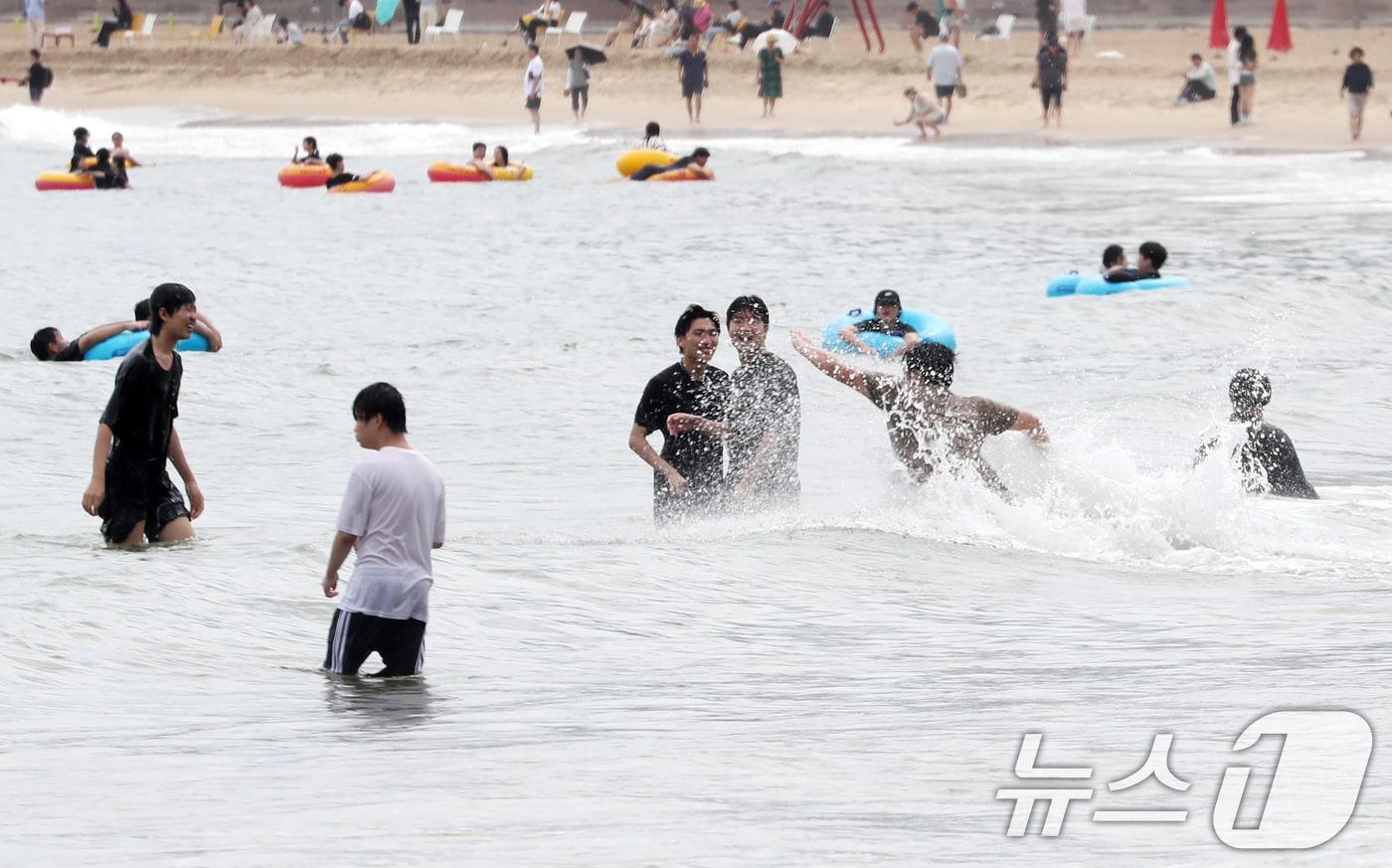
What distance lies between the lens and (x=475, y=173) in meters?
35.8

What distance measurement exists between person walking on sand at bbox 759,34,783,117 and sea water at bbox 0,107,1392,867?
20888 millimetres

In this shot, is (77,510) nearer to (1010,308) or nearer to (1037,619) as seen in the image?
(1037,619)

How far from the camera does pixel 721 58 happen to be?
4941cm

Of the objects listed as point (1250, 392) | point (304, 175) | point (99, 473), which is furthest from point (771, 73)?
point (99, 473)

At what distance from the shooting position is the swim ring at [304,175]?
35469 millimetres

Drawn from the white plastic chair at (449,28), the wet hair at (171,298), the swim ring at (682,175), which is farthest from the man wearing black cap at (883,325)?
the white plastic chair at (449,28)

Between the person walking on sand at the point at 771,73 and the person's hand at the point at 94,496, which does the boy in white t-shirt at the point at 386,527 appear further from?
the person walking on sand at the point at 771,73

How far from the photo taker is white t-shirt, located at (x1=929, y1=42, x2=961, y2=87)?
4072 cm

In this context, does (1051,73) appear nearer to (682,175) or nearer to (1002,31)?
(682,175)

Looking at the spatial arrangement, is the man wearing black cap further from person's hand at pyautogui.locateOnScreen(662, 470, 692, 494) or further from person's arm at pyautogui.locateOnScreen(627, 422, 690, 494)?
person's arm at pyautogui.locateOnScreen(627, 422, 690, 494)

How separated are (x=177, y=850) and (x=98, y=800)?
26.3 inches

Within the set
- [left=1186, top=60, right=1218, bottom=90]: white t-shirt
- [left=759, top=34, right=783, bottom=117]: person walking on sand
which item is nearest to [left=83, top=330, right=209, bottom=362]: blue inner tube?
[left=759, top=34, right=783, bottom=117]: person walking on sand

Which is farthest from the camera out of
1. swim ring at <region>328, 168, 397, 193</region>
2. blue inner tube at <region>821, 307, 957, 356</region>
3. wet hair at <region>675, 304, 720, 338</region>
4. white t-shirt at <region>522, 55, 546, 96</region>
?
white t-shirt at <region>522, 55, 546, 96</region>

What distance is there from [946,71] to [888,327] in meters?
25.1
